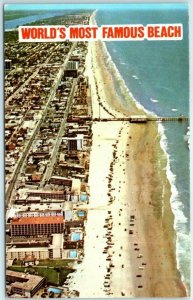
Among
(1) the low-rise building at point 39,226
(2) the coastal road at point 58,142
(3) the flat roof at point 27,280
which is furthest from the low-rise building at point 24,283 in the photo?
(2) the coastal road at point 58,142

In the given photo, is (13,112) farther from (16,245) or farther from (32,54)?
(16,245)

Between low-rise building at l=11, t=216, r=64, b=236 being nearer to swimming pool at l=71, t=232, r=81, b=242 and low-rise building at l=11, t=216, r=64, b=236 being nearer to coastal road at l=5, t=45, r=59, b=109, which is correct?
swimming pool at l=71, t=232, r=81, b=242

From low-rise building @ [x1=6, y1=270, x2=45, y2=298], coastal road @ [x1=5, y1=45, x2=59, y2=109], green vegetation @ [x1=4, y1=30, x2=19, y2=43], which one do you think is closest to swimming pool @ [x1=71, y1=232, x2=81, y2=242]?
low-rise building @ [x1=6, y1=270, x2=45, y2=298]

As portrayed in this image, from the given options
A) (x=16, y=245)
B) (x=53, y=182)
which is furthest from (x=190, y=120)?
(x=16, y=245)

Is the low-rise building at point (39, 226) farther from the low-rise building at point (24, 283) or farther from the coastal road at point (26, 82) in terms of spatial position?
the coastal road at point (26, 82)

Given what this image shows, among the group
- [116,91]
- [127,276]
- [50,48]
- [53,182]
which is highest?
[50,48]

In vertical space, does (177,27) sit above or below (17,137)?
above
